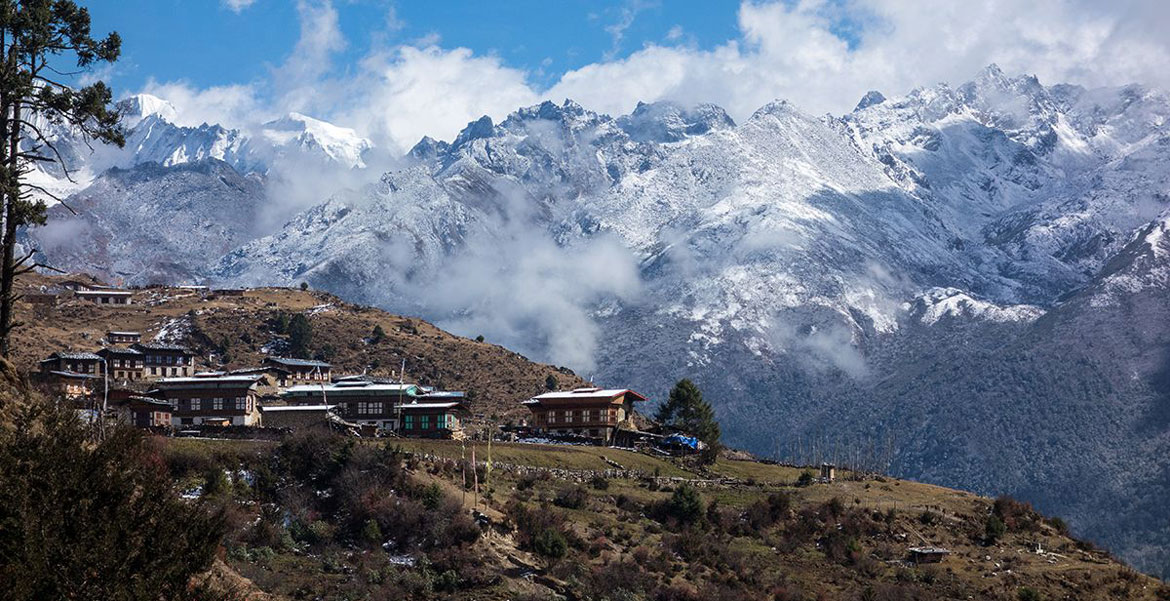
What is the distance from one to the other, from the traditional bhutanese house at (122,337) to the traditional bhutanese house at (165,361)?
13.0 metres

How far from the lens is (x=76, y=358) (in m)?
145

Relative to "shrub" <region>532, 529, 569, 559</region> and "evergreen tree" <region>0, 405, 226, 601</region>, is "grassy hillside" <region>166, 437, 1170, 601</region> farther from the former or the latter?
"evergreen tree" <region>0, 405, 226, 601</region>

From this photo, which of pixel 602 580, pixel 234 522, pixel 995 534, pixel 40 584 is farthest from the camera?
pixel 995 534

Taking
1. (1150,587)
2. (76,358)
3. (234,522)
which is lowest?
(1150,587)

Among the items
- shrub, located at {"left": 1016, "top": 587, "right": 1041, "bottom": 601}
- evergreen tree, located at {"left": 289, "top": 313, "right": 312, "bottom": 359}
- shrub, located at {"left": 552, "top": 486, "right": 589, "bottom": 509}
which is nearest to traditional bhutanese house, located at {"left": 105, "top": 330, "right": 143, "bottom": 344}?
evergreen tree, located at {"left": 289, "top": 313, "right": 312, "bottom": 359}

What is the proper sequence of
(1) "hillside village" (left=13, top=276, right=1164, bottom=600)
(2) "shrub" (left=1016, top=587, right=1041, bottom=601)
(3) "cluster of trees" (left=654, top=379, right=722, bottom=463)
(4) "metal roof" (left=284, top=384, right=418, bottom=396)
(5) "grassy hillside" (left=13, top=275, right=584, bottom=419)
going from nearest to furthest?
(1) "hillside village" (left=13, top=276, right=1164, bottom=600)
(2) "shrub" (left=1016, top=587, right=1041, bottom=601)
(4) "metal roof" (left=284, top=384, right=418, bottom=396)
(3) "cluster of trees" (left=654, top=379, right=722, bottom=463)
(5) "grassy hillside" (left=13, top=275, right=584, bottom=419)

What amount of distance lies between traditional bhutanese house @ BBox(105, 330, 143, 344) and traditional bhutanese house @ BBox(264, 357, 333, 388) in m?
21.8

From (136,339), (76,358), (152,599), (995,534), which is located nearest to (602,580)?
(995,534)

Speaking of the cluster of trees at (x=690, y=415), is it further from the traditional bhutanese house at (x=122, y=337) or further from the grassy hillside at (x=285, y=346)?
the traditional bhutanese house at (x=122, y=337)

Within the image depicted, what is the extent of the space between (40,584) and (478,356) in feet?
539

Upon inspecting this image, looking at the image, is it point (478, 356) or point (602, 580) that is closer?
point (602, 580)

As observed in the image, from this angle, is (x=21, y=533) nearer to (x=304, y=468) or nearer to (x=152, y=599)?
(x=152, y=599)

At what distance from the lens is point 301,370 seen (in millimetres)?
163875

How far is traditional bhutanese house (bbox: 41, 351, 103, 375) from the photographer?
465ft
